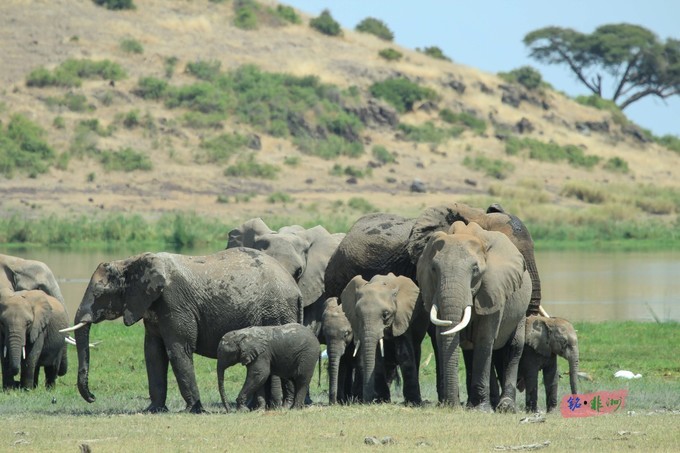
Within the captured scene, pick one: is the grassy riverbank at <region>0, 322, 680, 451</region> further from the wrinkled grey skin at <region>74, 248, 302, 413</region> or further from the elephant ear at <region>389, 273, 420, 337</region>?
the elephant ear at <region>389, 273, 420, 337</region>

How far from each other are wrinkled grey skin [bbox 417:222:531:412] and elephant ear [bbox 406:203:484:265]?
92 cm

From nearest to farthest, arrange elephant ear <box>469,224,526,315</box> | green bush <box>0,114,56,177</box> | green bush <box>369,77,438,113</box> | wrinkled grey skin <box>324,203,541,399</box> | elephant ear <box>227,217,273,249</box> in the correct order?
elephant ear <box>469,224,526,315</box>, wrinkled grey skin <box>324,203,541,399</box>, elephant ear <box>227,217,273,249</box>, green bush <box>0,114,56,177</box>, green bush <box>369,77,438,113</box>

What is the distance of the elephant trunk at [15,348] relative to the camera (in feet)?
52.8

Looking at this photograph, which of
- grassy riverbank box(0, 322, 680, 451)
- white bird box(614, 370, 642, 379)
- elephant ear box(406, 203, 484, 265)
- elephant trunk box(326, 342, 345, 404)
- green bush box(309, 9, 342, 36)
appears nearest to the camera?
grassy riverbank box(0, 322, 680, 451)

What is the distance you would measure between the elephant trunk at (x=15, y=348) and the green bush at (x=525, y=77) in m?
59.7

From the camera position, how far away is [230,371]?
17.7 meters

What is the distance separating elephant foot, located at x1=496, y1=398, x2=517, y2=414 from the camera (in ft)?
44.0

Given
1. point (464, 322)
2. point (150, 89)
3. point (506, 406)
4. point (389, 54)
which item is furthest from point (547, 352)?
point (389, 54)

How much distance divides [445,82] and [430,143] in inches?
447

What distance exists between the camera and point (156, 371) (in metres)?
14.0

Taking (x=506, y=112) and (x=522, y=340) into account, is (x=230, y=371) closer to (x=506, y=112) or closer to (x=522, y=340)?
(x=522, y=340)

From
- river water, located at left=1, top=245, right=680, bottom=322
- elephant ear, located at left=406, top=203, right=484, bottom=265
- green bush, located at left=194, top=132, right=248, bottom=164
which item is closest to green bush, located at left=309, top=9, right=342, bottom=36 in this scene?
green bush, located at left=194, top=132, right=248, bottom=164

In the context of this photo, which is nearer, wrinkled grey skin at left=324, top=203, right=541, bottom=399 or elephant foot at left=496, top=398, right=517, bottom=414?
elephant foot at left=496, top=398, right=517, bottom=414

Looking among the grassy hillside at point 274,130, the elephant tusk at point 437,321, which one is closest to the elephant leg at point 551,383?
the elephant tusk at point 437,321
